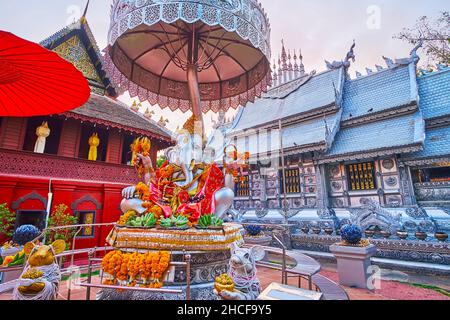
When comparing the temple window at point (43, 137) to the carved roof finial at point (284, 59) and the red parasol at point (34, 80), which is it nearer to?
the red parasol at point (34, 80)

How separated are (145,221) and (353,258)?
16.6 ft

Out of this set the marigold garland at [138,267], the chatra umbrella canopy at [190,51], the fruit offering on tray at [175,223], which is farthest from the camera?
the chatra umbrella canopy at [190,51]

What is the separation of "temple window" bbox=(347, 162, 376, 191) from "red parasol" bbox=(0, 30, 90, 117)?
1367 cm

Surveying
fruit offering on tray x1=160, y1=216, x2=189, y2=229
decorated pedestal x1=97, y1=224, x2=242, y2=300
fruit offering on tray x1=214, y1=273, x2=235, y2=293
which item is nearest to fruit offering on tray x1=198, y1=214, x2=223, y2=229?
decorated pedestal x1=97, y1=224, x2=242, y2=300

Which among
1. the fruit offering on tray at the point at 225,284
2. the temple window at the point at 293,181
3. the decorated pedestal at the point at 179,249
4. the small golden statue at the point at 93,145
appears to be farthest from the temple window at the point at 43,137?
the temple window at the point at 293,181

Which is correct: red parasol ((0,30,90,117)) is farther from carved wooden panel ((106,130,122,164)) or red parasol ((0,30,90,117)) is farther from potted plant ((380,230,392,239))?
potted plant ((380,230,392,239))

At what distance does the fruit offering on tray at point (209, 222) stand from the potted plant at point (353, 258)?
3747 mm

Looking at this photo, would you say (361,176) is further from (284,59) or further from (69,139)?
(284,59)

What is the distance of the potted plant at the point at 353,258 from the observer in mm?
5520

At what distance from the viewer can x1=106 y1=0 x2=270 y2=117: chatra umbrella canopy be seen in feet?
14.6

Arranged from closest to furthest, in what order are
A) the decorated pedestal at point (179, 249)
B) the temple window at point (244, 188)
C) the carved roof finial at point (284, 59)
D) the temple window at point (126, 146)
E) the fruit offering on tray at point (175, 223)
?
the decorated pedestal at point (179, 249)
the fruit offering on tray at point (175, 223)
the temple window at point (126, 146)
the temple window at point (244, 188)
the carved roof finial at point (284, 59)

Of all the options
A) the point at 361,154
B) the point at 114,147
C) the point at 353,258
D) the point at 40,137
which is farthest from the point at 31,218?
the point at 361,154

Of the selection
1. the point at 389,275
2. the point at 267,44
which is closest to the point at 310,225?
the point at 389,275

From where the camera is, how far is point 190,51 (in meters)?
5.41
